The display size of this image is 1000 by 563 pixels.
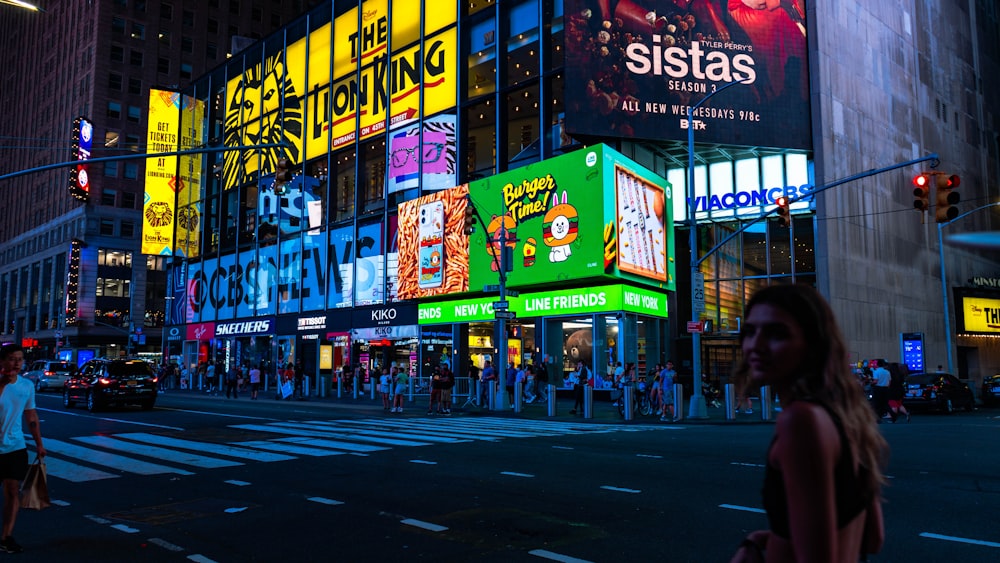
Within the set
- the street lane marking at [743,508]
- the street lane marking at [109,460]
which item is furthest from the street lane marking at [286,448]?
the street lane marking at [743,508]

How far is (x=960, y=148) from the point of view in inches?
1789

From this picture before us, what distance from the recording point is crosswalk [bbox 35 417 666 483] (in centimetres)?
1160

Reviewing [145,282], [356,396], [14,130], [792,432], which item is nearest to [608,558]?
[792,432]

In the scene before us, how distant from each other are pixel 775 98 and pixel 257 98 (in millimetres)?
35715

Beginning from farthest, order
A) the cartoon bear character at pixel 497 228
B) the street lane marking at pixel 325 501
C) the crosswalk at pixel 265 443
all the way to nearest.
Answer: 1. the cartoon bear character at pixel 497 228
2. the crosswalk at pixel 265 443
3. the street lane marking at pixel 325 501

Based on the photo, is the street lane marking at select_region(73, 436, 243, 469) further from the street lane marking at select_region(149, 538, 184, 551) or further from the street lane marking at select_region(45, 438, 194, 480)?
the street lane marking at select_region(149, 538, 184, 551)

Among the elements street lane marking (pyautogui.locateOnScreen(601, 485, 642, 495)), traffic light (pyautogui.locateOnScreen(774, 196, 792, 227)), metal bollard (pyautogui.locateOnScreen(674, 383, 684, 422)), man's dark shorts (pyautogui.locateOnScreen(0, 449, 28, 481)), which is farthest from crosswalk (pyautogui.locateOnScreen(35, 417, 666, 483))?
traffic light (pyautogui.locateOnScreen(774, 196, 792, 227))

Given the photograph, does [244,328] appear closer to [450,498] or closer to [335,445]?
[335,445]

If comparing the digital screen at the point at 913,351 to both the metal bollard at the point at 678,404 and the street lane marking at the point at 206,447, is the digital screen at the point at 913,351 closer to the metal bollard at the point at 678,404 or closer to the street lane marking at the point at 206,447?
the metal bollard at the point at 678,404

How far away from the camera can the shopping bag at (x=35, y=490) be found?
6.35 meters

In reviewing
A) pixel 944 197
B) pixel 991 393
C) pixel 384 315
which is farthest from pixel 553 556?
pixel 384 315

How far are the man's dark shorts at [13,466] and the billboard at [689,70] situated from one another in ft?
91.9

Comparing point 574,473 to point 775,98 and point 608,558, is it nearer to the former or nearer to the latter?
point 608,558

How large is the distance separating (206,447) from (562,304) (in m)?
20.2
